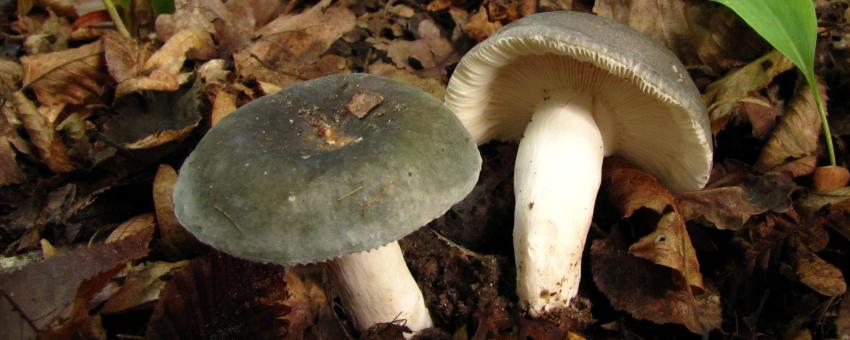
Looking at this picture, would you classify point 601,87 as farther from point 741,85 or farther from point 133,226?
point 133,226

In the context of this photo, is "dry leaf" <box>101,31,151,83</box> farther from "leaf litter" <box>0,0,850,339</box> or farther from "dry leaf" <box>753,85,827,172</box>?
"dry leaf" <box>753,85,827,172</box>

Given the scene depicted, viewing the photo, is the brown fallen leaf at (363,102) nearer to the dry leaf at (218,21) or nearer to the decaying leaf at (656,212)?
the decaying leaf at (656,212)

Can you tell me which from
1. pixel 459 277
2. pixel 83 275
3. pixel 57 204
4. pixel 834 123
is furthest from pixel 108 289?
pixel 834 123

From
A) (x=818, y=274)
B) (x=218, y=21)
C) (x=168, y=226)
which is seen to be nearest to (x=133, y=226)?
(x=168, y=226)

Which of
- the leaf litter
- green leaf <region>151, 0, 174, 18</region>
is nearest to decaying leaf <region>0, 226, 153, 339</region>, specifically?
the leaf litter

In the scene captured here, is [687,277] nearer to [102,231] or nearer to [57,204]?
[102,231]

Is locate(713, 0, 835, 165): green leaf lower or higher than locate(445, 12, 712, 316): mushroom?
higher

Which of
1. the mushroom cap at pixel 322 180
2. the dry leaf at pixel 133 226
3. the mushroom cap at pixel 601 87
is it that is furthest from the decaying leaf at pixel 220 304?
the mushroom cap at pixel 601 87
